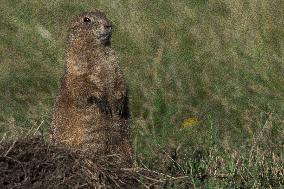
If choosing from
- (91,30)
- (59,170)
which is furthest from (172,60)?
(59,170)

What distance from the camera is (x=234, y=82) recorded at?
13.7m

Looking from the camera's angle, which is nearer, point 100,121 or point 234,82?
point 100,121

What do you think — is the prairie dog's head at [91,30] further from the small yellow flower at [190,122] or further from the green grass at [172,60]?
the small yellow flower at [190,122]

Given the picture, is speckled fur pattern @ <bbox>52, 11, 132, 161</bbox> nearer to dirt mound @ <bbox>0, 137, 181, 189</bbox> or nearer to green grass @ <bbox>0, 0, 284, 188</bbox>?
dirt mound @ <bbox>0, 137, 181, 189</bbox>

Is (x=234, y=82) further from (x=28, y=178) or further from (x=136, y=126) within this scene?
(x=28, y=178)

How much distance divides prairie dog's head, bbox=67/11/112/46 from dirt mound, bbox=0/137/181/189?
134 centimetres

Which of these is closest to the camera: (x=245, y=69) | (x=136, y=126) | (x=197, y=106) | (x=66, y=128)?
(x=66, y=128)

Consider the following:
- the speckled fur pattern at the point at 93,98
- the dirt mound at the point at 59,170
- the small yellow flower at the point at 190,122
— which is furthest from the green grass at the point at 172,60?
the dirt mound at the point at 59,170

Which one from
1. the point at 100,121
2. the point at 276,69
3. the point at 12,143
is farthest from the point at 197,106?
the point at 12,143

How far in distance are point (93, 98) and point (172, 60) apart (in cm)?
528

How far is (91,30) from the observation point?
8891 mm

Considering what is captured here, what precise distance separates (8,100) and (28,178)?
5475 mm

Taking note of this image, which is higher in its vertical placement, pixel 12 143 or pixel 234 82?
pixel 12 143

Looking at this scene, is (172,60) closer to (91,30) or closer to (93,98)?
(91,30)
